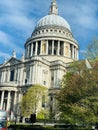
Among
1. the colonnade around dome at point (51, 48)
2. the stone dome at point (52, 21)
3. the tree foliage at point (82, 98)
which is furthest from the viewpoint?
the stone dome at point (52, 21)

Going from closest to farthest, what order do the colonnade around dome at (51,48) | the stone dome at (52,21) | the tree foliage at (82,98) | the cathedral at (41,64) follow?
the tree foliage at (82,98) < the cathedral at (41,64) < the colonnade around dome at (51,48) < the stone dome at (52,21)

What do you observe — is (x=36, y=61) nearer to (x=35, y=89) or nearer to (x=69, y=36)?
(x=35, y=89)

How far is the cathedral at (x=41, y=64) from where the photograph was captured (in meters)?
76.4

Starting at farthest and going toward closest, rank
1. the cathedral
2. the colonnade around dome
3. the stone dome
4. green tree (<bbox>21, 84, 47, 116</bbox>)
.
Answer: the stone dome < the colonnade around dome < the cathedral < green tree (<bbox>21, 84, 47, 116</bbox>)

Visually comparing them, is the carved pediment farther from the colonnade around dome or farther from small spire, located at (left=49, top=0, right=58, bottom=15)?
small spire, located at (left=49, top=0, right=58, bottom=15)

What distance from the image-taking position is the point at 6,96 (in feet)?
252

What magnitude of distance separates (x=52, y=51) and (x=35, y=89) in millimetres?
31363

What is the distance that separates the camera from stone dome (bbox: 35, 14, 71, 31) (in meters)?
105

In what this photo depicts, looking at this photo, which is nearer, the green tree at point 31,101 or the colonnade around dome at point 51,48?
the green tree at point 31,101

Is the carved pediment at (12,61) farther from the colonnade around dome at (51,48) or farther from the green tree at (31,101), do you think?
the green tree at (31,101)

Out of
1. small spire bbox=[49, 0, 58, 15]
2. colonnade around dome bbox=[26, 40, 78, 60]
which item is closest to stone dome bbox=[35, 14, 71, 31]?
small spire bbox=[49, 0, 58, 15]

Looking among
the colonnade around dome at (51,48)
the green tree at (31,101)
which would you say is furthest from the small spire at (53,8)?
the green tree at (31,101)

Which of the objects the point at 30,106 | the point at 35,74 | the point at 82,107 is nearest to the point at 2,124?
the point at 82,107

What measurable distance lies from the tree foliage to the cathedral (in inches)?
1391
